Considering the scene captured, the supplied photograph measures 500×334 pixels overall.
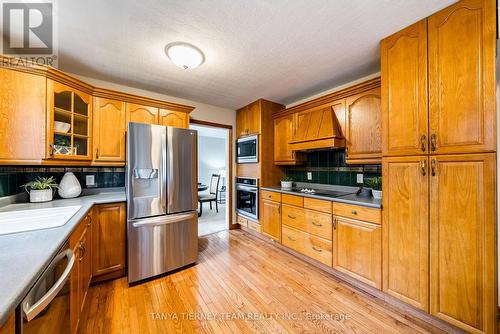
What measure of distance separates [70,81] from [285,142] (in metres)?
2.69

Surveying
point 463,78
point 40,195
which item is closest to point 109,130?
point 40,195

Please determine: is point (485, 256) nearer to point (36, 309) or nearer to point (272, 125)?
point (36, 309)

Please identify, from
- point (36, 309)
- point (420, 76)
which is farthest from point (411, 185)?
point (36, 309)

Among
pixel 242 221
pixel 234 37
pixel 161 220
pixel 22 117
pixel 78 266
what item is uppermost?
pixel 234 37

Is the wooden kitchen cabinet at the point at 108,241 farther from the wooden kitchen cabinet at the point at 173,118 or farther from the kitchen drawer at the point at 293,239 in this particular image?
the kitchen drawer at the point at 293,239

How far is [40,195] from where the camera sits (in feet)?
6.21

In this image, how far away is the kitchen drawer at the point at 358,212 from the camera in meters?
1.72

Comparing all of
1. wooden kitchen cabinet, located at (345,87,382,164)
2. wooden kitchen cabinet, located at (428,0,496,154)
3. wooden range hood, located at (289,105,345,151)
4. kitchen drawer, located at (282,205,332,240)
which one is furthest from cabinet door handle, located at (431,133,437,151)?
kitchen drawer, located at (282,205,332,240)

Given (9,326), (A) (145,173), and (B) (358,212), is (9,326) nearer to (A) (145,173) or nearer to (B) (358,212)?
(A) (145,173)

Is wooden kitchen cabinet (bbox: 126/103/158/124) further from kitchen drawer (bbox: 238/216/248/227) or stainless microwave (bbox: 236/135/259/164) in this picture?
kitchen drawer (bbox: 238/216/248/227)

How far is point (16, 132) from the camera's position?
63.7 inches

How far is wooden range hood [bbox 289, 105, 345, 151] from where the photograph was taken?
2.34m

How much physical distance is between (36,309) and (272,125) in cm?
310

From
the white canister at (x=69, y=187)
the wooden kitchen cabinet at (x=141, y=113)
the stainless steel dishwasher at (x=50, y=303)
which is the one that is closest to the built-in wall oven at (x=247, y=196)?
the wooden kitchen cabinet at (x=141, y=113)
